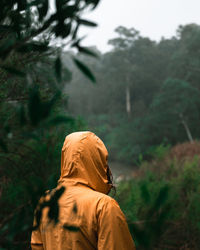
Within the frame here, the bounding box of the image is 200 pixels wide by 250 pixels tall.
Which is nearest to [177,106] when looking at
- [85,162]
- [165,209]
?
[85,162]

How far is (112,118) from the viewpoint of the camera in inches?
1077

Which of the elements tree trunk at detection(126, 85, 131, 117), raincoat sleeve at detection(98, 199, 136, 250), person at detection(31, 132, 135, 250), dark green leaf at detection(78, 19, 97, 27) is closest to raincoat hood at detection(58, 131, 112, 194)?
person at detection(31, 132, 135, 250)

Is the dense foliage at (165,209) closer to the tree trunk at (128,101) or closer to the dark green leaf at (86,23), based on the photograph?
the dark green leaf at (86,23)

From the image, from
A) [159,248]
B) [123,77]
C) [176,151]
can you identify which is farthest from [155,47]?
[159,248]

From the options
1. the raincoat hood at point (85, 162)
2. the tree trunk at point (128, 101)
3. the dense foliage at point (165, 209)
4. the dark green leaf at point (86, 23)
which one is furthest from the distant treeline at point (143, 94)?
the dark green leaf at point (86, 23)

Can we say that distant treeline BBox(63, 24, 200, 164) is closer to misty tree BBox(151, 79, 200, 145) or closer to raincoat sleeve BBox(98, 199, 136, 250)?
misty tree BBox(151, 79, 200, 145)

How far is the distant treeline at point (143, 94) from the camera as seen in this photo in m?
19.0

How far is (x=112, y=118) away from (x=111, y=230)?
2625 cm

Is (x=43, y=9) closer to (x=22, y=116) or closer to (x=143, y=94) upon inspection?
(x=22, y=116)

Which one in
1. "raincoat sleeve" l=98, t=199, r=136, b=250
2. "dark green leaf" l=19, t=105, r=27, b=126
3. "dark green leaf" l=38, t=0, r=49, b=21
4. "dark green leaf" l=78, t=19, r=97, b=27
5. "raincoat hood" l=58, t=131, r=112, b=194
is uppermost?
"dark green leaf" l=38, t=0, r=49, b=21

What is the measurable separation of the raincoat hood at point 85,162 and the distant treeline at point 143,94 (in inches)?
567

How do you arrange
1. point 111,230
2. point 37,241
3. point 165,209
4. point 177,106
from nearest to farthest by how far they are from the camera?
point 165,209
point 111,230
point 37,241
point 177,106

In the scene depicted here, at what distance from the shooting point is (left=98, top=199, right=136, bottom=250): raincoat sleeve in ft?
3.83

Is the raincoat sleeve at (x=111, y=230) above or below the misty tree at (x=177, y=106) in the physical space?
above
